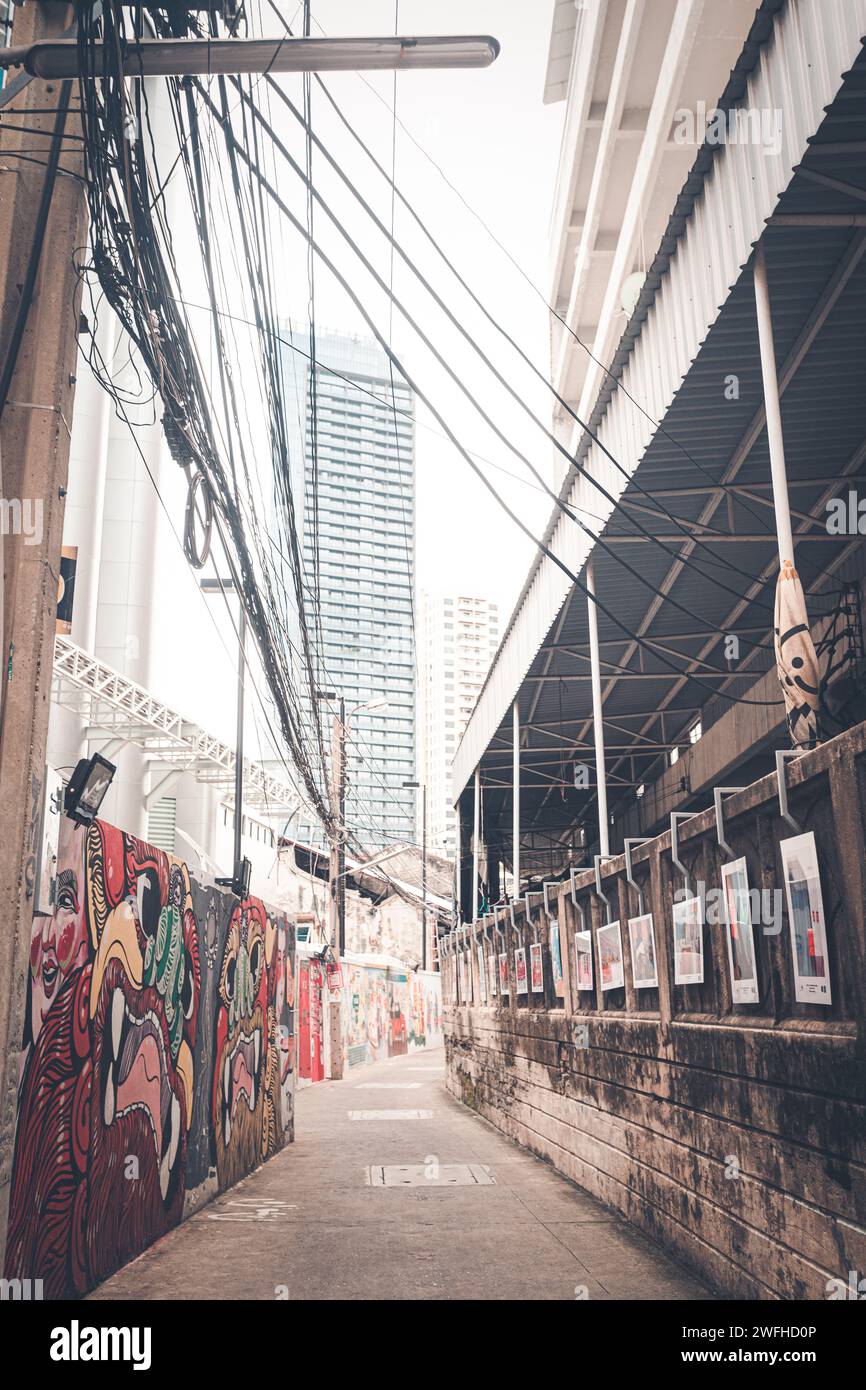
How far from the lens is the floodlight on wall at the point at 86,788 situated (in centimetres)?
527

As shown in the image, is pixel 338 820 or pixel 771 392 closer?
pixel 771 392

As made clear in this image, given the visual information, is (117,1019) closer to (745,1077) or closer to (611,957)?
(745,1077)

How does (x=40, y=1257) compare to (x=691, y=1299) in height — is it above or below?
above

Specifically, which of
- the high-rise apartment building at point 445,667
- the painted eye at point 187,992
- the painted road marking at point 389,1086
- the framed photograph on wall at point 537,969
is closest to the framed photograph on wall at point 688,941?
the painted eye at point 187,992

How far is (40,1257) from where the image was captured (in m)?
4.86

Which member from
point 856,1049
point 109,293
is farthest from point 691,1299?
point 109,293

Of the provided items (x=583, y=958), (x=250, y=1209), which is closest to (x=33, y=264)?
(x=250, y=1209)

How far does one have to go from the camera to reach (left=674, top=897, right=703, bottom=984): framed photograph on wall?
6041mm

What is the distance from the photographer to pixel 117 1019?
6.11 metres

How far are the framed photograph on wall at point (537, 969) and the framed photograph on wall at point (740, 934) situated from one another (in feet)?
20.5

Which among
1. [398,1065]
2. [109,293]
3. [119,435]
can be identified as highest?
[119,435]

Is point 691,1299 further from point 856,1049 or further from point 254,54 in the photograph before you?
point 254,54

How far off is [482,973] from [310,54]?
46.0 feet
